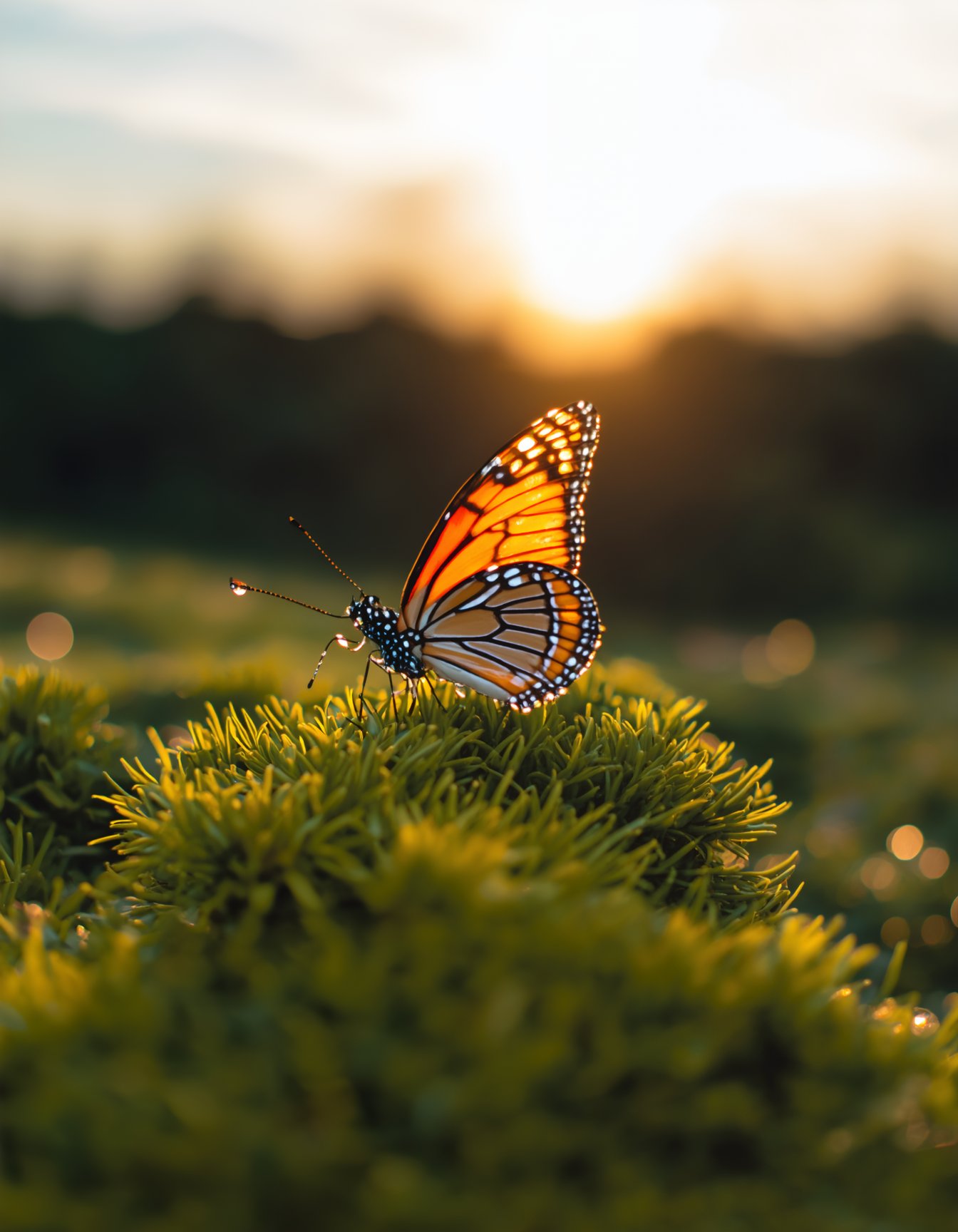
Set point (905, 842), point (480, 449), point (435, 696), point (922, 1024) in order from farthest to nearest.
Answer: point (480, 449)
point (905, 842)
point (435, 696)
point (922, 1024)

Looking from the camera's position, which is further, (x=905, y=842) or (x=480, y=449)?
(x=480, y=449)

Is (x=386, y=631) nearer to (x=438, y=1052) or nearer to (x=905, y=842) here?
(x=438, y=1052)

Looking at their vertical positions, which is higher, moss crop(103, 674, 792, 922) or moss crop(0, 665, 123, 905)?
moss crop(103, 674, 792, 922)

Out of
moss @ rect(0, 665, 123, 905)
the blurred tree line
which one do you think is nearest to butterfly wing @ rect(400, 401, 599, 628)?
moss @ rect(0, 665, 123, 905)

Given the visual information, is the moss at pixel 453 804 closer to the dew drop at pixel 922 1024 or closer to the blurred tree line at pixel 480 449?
the dew drop at pixel 922 1024

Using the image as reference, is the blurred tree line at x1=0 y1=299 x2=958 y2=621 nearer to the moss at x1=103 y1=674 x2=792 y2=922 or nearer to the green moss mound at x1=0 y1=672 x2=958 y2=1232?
the moss at x1=103 y1=674 x2=792 y2=922

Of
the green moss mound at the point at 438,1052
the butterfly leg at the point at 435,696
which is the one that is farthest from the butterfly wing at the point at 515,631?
the green moss mound at the point at 438,1052

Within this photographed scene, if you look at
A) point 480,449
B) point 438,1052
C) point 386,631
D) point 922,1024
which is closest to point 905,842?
point 386,631
